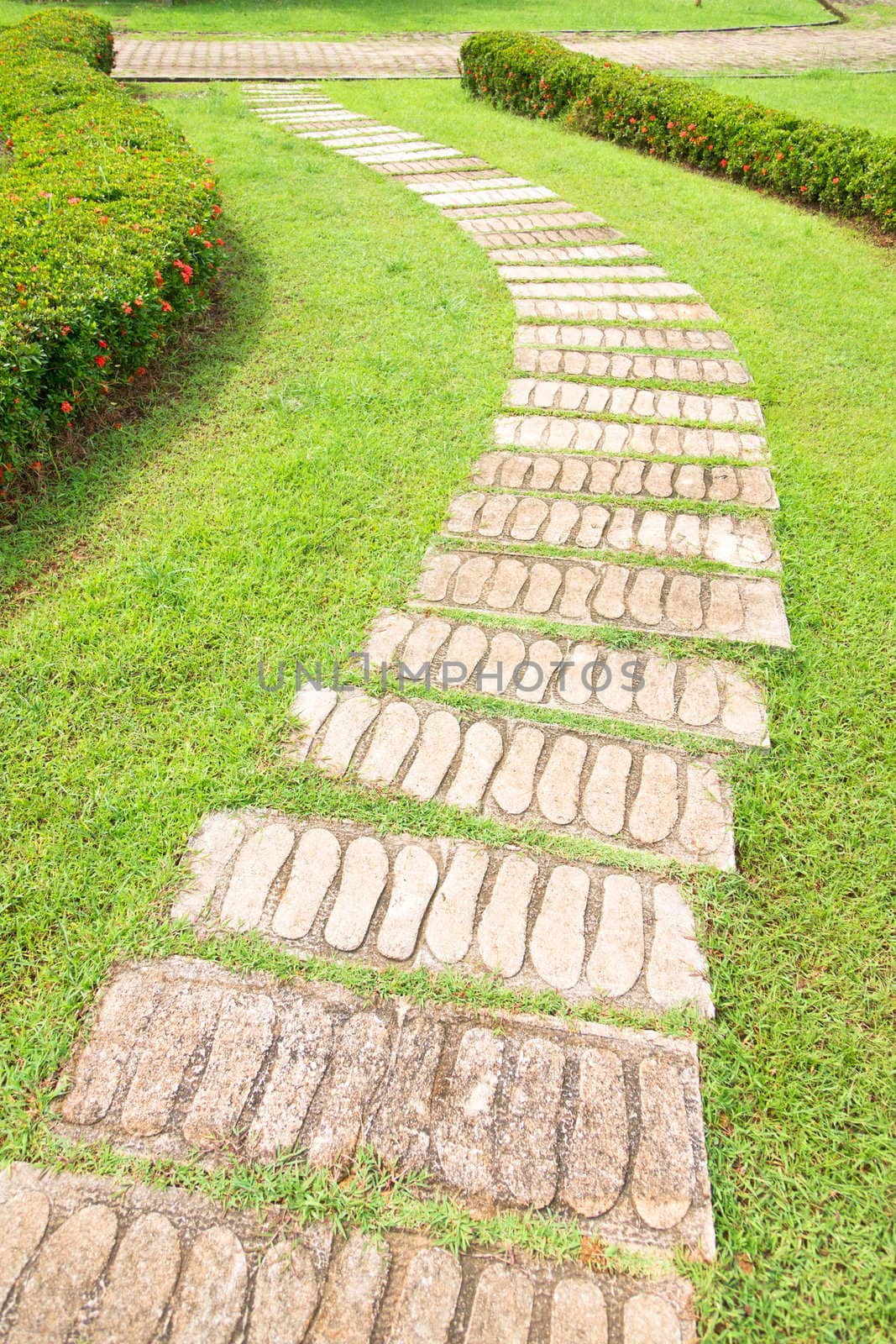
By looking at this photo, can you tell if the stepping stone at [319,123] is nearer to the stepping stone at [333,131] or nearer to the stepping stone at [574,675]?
the stepping stone at [333,131]

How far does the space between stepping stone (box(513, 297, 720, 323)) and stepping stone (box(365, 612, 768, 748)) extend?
3285 millimetres

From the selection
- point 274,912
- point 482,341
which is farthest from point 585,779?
point 482,341

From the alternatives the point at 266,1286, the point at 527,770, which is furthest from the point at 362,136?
the point at 266,1286

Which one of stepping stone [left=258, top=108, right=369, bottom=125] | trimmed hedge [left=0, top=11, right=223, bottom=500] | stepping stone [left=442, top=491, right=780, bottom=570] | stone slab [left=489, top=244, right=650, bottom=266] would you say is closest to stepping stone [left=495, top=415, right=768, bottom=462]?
stepping stone [left=442, top=491, right=780, bottom=570]

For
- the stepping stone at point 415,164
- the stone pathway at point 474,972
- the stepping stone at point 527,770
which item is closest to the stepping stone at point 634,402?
the stone pathway at point 474,972

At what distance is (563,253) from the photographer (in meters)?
6.51

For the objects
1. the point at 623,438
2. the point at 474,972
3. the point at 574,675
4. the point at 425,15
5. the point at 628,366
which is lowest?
the point at 474,972

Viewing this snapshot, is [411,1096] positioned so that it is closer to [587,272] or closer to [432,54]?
[587,272]

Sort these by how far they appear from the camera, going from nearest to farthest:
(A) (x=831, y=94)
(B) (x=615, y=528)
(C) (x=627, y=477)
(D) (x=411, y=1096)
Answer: (D) (x=411, y=1096)
(B) (x=615, y=528)
(C) (x=627, y=477)
(A) (x=831, y=94)

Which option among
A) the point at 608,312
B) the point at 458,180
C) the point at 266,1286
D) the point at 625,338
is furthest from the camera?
the point at 458,180

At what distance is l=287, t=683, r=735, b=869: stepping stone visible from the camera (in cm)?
259

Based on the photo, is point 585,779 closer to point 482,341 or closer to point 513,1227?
point 513,1227

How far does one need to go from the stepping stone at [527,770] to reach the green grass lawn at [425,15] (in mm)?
17900

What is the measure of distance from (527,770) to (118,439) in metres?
3.00
